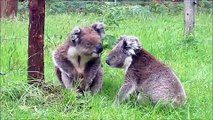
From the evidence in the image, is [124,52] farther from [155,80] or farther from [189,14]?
[189,14]

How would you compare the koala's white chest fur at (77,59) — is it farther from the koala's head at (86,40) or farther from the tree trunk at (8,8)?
the tree trunk at (8,8)

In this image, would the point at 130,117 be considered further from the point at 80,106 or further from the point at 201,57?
the point at 201,57

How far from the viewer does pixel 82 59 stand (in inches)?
225

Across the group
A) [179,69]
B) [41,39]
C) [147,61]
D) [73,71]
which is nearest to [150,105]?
[147,61]

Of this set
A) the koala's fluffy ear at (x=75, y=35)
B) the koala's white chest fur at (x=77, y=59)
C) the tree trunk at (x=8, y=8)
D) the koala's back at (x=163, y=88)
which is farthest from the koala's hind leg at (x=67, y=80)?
the tree trunk at (x=8, y=8)

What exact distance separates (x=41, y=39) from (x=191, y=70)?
A: 2.85 meters

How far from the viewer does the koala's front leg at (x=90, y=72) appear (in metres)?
5.79

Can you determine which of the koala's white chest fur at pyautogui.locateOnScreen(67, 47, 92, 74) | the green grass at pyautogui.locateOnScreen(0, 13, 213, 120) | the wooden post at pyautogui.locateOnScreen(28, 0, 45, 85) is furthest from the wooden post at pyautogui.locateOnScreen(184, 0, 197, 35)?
the wooden post at pyautogui.locateOnScreen(28, 0, 45, 85)

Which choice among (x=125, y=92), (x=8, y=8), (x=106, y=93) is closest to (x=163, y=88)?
(x=125, y=92)

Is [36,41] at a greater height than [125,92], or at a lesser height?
greater

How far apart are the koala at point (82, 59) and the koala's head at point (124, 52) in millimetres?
174

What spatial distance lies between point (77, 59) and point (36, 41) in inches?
25.3

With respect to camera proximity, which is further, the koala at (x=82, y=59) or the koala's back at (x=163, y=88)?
the koala at (x=82, y=59)

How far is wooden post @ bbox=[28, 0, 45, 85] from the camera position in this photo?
5.13 metres
